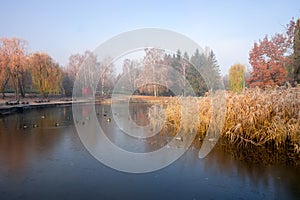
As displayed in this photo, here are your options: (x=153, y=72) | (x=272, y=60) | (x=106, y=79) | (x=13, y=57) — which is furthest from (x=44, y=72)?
(x=272, y=60)

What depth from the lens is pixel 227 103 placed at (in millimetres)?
7297

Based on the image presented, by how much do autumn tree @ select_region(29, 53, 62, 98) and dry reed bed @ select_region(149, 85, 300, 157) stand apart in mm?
21777

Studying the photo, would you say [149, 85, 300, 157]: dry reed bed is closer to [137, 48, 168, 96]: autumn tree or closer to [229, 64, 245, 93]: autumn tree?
[137, 48, 168, 96]: autumn tree

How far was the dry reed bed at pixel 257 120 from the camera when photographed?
5906 millimetres

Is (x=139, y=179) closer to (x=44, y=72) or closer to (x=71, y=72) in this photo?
(x=44, y=72)

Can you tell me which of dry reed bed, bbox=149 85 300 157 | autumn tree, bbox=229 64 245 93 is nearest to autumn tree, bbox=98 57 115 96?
autumn tree, bbox=229 64 245 93

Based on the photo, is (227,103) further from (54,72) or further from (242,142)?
(54,72)

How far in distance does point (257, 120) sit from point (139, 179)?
3894 millimetres

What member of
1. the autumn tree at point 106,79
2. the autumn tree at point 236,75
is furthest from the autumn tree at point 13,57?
the autumn tree at point 236,75

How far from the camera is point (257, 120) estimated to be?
6414 millimetres

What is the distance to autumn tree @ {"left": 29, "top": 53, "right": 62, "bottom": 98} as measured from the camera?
25531 mm

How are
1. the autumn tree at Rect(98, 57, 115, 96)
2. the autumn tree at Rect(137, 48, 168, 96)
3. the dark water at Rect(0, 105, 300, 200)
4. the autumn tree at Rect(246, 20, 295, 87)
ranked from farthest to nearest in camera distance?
the autumn tree at Rect(98, 57, 115, 96) → the autumn tree at Rect(137, 48, 168, 96) → the autumn tree at Rect(246, 20, 295, 87) → the dark water at Rect(0, 105, 300, 200)

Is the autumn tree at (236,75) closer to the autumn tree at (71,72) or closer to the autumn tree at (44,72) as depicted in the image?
the autumn tree at (71,72)

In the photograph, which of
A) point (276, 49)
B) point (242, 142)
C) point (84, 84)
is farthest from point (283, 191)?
point (84, 84)
